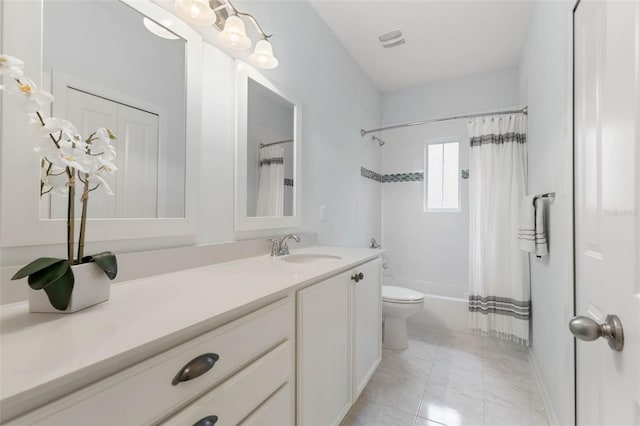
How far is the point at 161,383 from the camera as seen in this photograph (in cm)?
56

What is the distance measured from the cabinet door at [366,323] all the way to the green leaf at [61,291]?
109cm

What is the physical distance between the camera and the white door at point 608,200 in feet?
1.83

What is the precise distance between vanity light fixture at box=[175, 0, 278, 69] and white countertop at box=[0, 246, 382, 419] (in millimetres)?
1040

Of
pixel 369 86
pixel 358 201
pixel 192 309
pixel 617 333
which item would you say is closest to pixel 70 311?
pixel 192 309

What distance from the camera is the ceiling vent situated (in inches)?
89.9

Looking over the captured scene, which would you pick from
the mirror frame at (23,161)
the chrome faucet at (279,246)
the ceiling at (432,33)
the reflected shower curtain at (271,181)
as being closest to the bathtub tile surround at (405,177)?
the ceiling at (432,33)

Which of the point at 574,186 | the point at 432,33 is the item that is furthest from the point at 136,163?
the point at 432,33

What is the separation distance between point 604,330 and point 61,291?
1.22m

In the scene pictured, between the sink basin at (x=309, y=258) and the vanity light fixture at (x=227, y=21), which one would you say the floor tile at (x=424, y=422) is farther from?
the vanity light fixture at (x=227, y=21)

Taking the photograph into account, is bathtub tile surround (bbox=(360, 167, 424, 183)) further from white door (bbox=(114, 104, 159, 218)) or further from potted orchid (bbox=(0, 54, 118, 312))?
potted orchid (bbox=(0, 54, 118, 312))

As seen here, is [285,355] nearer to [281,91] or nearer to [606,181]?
[606,181]

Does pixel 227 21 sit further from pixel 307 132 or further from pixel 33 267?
pixel 33 267

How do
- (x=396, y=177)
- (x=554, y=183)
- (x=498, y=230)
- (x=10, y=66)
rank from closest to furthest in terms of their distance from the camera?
1. (x=10, y=66)
2. (x=554, y=183)
3. (x=498, y=230)
4. (x=396, y=177)

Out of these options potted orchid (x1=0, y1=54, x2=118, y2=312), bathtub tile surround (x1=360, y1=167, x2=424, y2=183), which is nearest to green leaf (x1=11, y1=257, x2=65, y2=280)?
potted orchid (x1=0, y1=54, x2=118, y2=312)
